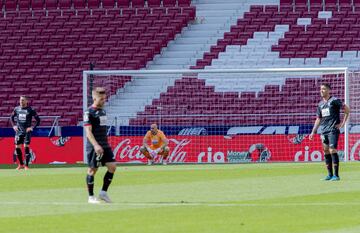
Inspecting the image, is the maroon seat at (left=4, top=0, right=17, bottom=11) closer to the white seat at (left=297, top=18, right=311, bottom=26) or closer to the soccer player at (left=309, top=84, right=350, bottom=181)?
the white seat at (left=297, top=18, right=311, bottom=26)

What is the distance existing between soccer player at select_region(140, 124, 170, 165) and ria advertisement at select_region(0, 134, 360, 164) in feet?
3.92

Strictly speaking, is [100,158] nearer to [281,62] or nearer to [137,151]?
[137,151]

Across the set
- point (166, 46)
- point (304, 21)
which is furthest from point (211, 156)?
point (304, 21)

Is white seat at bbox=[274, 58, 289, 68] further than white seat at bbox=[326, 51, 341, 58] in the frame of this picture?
Yes

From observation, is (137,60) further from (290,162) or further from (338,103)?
→ (338,103)

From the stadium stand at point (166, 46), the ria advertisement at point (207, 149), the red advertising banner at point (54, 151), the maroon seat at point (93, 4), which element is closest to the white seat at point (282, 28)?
the stadium stand at point (166, 46)

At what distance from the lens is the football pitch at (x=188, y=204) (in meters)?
13.0

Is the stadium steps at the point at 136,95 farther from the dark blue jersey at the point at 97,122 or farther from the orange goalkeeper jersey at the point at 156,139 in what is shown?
the dark blue jersey at the point at 97,122

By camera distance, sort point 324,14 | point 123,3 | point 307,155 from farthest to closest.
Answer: point 123,3, point 324,14, point 307,155

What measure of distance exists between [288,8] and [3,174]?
21.6 metres

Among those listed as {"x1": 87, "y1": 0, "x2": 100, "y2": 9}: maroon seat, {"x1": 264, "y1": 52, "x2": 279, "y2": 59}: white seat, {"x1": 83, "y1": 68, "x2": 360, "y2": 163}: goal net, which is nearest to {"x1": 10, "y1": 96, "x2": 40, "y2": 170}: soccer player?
{"x1": 83, "y1": 68, "x2": 360, "y2": 163}: goal net

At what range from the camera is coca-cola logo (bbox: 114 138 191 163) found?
37188 millimetres

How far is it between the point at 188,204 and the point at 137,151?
2110 cm

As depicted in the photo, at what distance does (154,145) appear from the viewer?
118ft
